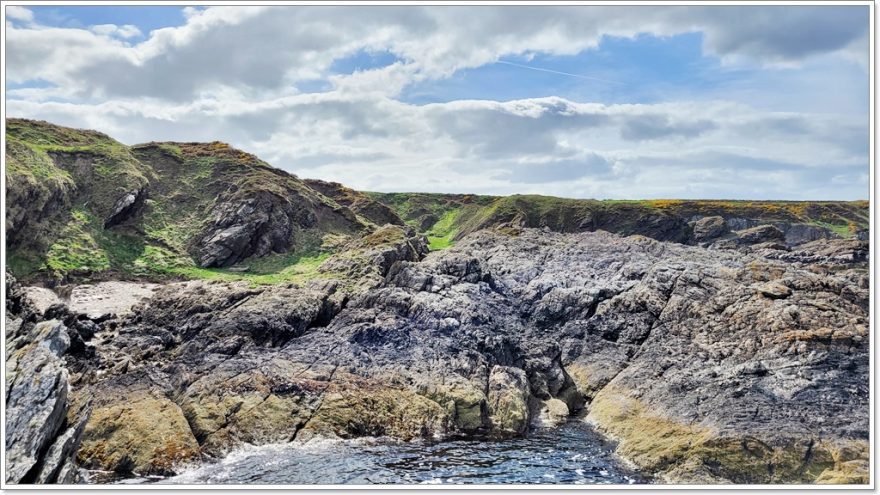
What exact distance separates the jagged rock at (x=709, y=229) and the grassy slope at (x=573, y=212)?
17.6ft

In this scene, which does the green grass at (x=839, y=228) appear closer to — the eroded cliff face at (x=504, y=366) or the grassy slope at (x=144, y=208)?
the eroded cliff face at (x=504, y=366)

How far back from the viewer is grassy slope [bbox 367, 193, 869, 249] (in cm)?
10062

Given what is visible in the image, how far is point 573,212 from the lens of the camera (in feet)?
338

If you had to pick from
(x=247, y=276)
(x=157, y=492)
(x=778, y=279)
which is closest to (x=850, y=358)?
(x=778, y=279)

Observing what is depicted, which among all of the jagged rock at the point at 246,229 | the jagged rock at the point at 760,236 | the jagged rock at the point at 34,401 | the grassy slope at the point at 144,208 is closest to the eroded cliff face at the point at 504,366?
the jagged rock at the point at 34,401

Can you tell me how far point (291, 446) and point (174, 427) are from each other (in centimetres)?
517

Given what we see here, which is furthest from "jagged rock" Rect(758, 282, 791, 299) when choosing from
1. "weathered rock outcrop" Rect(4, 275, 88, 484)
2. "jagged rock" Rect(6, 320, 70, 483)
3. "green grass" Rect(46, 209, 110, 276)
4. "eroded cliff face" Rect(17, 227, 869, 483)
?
"green grass" Rect(46, 209, 110, 276)

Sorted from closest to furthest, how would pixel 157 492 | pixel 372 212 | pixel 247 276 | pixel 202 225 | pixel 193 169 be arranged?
pixel 157 492 → pixel 247 276 → pixel 202 225 → pixel 193 169 → pixel 372 212

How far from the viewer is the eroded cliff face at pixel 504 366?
26.6m

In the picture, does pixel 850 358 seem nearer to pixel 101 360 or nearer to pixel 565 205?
pixel 101 360

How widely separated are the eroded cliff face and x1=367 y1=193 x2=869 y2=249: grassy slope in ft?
134

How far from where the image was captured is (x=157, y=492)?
844 inches

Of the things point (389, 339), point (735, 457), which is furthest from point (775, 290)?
point (389, 339)

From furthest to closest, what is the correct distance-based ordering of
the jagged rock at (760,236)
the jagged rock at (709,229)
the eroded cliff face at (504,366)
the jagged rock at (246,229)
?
the jagged rock at (709,229)
the jagged rock at (760,236)
the jagged rock at (246,229)
the eroded cliff face at (504,366)
